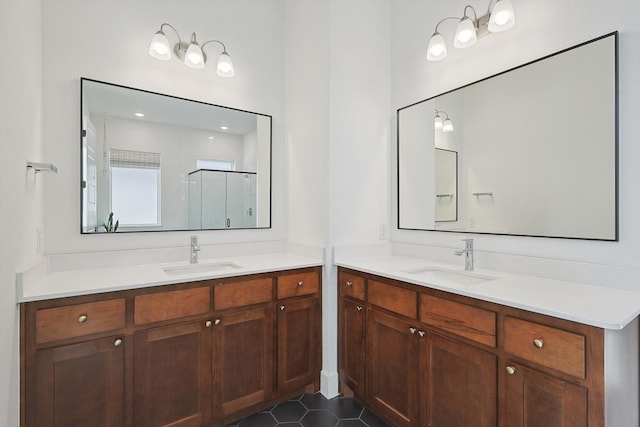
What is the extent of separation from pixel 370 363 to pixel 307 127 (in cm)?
169

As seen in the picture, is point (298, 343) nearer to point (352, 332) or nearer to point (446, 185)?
point (352, 332)

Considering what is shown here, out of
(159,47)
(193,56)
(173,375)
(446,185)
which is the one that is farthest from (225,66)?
(173,375)

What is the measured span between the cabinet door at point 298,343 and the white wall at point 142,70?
2.28ft

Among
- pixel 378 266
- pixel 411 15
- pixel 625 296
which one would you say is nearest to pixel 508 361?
pixel 625 296

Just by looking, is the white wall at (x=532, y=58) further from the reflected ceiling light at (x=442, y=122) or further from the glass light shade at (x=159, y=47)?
the glass light shade at (x=159, y=47)

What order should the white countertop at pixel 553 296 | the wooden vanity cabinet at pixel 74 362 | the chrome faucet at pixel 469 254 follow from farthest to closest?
the chrome faucet at pixel 469 254 → the wooden vanity cabinet at pixel 74 362 → the white countertop at pixel 553 296

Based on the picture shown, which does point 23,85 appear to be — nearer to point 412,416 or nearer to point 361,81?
point 361,81

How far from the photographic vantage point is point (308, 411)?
6.81ft

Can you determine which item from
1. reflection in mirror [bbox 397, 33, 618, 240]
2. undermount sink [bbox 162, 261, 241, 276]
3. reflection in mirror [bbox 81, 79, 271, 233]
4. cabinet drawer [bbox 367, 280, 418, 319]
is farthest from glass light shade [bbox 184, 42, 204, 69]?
cabinet drawer [bbox 367, 280, 418, 319]

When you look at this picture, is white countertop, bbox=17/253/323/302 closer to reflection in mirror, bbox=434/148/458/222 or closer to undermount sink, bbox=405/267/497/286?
undermount sink, bbox=405/267/497/286

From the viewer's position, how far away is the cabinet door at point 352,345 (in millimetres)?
2072

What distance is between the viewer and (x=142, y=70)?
6.99 ft

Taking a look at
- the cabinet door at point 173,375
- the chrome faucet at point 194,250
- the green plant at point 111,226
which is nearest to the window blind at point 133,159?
the green plant at point 111,226

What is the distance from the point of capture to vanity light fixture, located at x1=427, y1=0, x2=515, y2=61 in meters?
1.70
